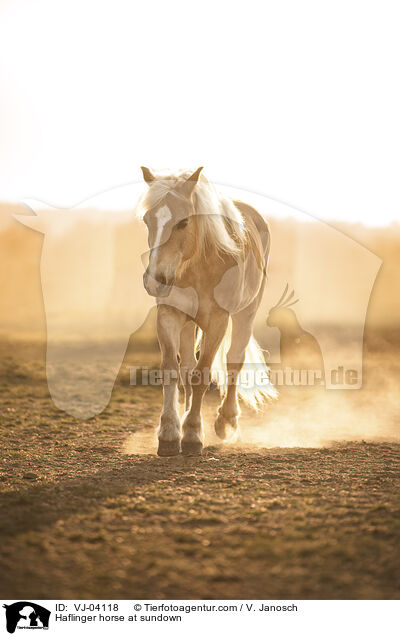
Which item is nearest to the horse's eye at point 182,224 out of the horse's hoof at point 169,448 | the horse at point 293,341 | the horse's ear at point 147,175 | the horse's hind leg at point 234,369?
the horse's ear at point 147,175

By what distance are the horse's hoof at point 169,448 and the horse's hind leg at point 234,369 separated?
3.33 feet

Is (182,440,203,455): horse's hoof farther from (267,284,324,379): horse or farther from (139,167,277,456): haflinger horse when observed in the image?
(267,284,324,379): horse

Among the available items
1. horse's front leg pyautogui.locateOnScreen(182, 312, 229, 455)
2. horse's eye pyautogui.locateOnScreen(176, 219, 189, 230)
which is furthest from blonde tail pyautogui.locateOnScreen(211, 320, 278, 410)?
horse's eye pyautogui.locateOnScreen(176, 219, 189, 230)

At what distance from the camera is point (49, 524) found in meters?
3.29

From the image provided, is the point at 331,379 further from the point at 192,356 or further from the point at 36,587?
the point at 36,587

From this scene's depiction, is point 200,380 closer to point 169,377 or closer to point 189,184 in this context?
point 169,377

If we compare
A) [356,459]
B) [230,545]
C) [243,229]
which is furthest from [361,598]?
[243,229]

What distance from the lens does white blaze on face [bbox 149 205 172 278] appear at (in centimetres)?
444

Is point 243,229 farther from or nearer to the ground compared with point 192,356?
farther from the ground

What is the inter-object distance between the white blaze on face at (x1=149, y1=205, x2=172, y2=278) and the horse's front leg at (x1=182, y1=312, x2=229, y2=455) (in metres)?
0.94

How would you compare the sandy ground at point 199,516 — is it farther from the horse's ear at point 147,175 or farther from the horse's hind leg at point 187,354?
the horse's ear at point 147,175

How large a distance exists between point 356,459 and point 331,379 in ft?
17.4

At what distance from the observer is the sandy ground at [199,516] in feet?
8.60

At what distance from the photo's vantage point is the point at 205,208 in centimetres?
489
